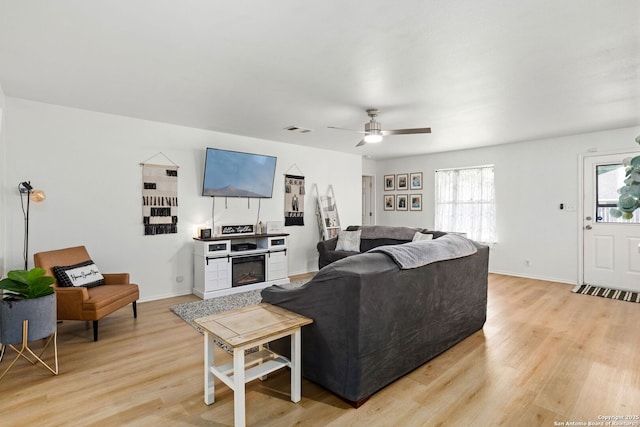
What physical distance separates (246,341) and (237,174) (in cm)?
377

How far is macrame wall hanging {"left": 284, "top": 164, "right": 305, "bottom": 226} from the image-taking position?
605 cm

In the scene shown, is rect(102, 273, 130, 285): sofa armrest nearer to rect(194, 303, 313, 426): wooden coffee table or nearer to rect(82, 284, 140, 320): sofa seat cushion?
rect(82, 284, 140, 320): sofa seat cushion

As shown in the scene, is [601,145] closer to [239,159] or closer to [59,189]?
[239,159]

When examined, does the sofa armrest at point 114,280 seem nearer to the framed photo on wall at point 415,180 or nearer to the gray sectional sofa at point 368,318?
the gray sectional sofa at point 368,318

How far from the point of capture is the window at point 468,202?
643 centimetres

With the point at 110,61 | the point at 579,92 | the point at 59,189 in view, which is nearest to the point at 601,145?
the point at 579,92

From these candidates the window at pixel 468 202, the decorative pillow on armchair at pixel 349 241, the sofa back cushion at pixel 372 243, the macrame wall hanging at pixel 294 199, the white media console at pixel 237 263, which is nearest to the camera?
the white media console at pixel 237 263

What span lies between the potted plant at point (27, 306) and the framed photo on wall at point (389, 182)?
6.75 m

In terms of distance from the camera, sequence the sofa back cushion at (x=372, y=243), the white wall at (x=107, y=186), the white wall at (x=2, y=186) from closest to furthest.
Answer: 1. the white wall at (x=2, y=186)
2. the white wall at (x=107, y=186)
3. the sofa back cushion at (x=372, y=243)

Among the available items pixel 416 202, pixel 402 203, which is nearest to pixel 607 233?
pixel 416 202

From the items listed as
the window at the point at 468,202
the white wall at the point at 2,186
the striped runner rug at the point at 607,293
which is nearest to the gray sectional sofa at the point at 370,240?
the window at the point at 468,202

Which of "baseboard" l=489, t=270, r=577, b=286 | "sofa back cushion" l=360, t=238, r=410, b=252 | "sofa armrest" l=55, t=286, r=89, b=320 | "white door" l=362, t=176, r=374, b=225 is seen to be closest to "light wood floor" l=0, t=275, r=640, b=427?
"sofa armrest" l=55, t=286, r=89, b=320

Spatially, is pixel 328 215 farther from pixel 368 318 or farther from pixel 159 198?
pixel 368 318

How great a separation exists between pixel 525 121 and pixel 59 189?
596cm
